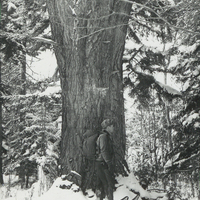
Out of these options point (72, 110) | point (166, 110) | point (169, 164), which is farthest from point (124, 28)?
point (166, 110)

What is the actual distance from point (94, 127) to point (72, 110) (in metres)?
0.56

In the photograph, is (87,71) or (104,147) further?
(87,71)

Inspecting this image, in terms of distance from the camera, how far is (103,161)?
5129mm

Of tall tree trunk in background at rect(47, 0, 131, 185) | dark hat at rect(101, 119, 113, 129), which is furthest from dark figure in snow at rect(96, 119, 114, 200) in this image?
tall tree trunk in background at rect(47, 0, 131, 185)

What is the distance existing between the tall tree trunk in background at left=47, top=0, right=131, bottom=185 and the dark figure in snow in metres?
0.38

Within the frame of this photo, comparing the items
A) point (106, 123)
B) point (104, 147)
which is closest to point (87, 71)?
point (106, 123)

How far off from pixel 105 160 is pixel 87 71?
5.79 ft

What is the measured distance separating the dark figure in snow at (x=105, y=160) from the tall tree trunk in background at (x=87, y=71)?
0.38m

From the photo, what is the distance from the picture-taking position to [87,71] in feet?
18.6

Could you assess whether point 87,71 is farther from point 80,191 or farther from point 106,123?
point 80,191

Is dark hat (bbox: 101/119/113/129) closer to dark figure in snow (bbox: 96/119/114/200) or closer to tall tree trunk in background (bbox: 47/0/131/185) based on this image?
dark figure in snow (bbox: 96/119/114/200)

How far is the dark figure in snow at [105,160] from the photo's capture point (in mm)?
5004

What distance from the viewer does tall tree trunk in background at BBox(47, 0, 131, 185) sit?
220 inches

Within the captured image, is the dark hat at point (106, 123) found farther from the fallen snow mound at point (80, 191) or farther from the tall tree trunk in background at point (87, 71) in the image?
the fallen snow mound at point (80, 191)
